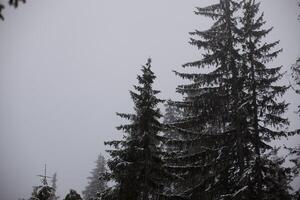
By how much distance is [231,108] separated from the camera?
56.2 ft

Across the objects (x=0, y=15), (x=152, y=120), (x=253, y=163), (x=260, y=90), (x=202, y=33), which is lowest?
(x=253, y=163)

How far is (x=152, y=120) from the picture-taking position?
1661 centimetres

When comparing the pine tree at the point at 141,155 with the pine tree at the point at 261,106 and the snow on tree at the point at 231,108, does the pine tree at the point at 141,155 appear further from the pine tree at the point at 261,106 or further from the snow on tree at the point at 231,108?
the pine tree at the point at 261,106

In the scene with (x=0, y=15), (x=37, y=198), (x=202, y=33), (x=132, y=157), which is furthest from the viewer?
(x=202, y=33)

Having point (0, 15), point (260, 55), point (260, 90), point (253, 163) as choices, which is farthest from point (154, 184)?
point (0, 15)

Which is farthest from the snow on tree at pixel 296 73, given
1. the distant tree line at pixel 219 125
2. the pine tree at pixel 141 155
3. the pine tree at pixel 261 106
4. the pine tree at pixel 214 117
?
the pine tree at pixel 141 155

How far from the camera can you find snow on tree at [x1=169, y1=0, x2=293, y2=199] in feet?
54.3

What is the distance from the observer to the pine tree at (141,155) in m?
15.6

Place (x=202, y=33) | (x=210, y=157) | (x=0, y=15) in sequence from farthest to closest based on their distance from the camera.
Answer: (x=202, y=33), (x=210, y=157), (x=0, y=15)

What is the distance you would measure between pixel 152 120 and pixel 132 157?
88.4 inches

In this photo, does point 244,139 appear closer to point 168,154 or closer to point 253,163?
point 253,163

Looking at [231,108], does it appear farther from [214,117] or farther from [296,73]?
[296,73]

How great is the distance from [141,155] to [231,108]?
568 cm

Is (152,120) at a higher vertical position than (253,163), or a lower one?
higher
